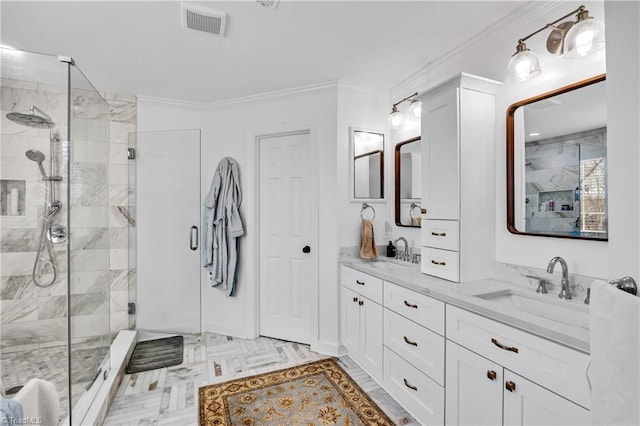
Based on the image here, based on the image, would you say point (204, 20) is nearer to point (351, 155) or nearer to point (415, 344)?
point (351, 155)

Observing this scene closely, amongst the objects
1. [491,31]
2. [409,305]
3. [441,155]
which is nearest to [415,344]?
[409,305]

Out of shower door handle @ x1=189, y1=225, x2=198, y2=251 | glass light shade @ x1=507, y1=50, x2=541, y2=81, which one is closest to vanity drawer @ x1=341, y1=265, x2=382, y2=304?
glass light shade @ x1=507, y1=50, x2=541, y2=81

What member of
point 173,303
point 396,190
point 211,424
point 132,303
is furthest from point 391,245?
point 132,303

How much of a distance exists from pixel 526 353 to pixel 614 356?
0.51m

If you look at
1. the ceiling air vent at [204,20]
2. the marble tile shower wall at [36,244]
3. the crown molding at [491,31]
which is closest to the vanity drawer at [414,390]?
the marble tile shower wall at [36,244]

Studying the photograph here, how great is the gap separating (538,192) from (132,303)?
352 cm

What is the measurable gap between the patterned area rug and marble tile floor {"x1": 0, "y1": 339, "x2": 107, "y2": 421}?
0.73 meters

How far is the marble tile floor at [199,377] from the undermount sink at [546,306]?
0.94m

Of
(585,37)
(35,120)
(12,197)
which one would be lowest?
(12,197)

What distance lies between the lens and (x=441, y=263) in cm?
200

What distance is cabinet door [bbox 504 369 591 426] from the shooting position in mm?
1069

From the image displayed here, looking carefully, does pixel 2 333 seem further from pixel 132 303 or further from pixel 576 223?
pixel 576 223

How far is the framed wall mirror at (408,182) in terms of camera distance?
254cm

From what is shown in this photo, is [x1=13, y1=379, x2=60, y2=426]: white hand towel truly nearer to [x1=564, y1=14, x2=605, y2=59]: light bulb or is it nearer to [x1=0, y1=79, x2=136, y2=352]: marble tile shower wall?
[x1=0, y1=79, x2=136, y2=352]: marble tile shower wall
